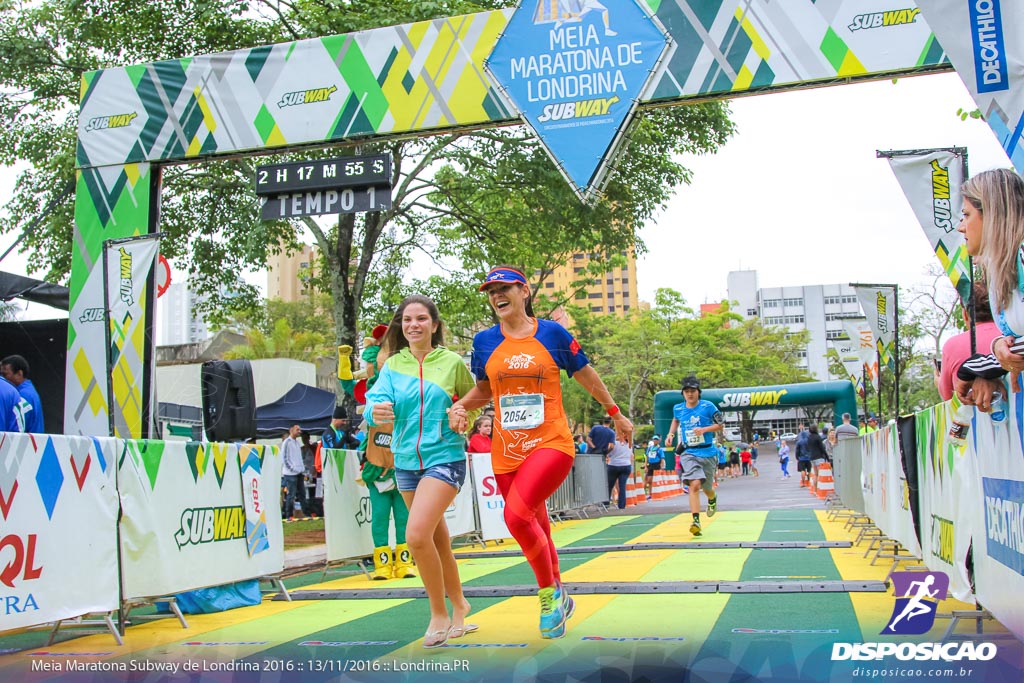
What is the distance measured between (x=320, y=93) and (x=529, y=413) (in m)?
5.67

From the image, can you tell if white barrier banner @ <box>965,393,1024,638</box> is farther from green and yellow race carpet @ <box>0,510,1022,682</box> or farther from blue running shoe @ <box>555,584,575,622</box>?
blue running shoe @ <box>555,584,575,622</box>

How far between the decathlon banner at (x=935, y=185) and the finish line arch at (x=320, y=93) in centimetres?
71

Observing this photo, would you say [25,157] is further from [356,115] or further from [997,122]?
[997,122]

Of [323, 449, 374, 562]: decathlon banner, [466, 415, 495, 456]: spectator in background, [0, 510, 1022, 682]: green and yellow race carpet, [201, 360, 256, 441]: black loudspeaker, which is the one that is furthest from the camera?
[466, 415, 495, 456]: spectator in background

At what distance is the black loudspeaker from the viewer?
10.1 meters

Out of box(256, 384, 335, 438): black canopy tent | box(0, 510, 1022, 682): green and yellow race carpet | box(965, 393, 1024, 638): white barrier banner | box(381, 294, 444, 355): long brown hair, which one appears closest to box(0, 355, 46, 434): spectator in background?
box(0, 510, 1022, 682): green and yellow race carpet

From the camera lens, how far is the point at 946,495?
5.77m

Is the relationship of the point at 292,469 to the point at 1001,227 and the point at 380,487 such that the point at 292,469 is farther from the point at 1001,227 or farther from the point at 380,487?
the point at 1001,227

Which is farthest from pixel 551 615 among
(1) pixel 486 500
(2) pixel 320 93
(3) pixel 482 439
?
(3) pixel 482 439

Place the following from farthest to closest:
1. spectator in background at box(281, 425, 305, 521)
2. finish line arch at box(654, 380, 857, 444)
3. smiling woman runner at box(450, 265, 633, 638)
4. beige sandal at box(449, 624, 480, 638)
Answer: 1. finish line arch at box(654, 380, 857, 444)
2. spectator in background at box(281, 425, 305, 521)
3. beige sandal at box(449, 624, 480, 638)
4. smiling woman runner at box(450, 265, 633, 638)

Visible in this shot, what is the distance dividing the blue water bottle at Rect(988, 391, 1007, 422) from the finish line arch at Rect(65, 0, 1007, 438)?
4.65 meters

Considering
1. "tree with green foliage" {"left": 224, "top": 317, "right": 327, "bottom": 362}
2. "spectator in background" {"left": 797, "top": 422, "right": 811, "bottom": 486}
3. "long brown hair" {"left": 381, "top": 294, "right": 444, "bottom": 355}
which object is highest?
"tree with green foliage" {"left": 224, "top": 317, "right": 327, "bottom": 362}

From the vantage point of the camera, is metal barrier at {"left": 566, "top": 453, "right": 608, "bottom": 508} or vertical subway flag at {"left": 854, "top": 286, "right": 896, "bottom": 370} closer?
vertical subway flag at {"left": 854, "top": 286, "right": 896, "bottom": 370}

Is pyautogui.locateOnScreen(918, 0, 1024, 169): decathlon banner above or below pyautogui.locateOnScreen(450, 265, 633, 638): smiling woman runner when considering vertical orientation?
above
